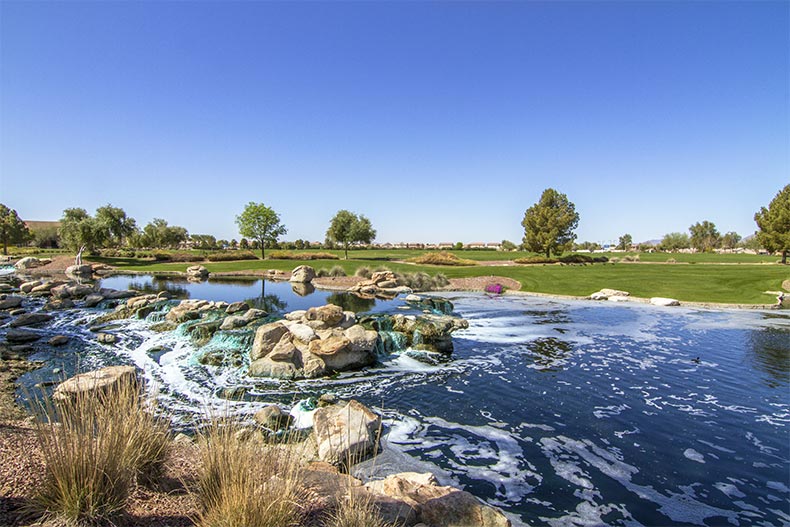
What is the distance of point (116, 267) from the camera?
1727 inches

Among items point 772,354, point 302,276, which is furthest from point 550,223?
point 772,354

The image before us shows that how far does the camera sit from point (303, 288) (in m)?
29.6

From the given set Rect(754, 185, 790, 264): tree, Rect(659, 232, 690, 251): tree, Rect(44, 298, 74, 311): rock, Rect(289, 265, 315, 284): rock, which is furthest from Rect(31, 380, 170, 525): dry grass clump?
Rect(659, 232, 690, 251): tree

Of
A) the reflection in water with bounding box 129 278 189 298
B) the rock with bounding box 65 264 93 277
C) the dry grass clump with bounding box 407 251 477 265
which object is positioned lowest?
the reflection in water with bounding box 129 278 189 298

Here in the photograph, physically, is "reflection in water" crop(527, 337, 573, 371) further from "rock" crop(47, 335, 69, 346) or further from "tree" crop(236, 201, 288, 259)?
"tree" crop(236, 201, 288, 259)

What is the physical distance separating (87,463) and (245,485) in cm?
141

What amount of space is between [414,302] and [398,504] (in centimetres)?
1746

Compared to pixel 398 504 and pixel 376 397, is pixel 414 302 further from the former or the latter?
pixel 398 504

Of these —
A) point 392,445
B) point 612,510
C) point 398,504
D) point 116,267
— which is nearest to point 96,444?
point 398,504

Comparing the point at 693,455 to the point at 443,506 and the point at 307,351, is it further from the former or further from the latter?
the point at 307,351

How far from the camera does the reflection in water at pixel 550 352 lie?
38.3 feet

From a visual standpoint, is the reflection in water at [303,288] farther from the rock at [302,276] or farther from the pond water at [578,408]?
the pond water at [578,408]

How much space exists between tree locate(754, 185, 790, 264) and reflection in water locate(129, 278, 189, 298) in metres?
55.2

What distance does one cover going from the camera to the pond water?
5.66 m
